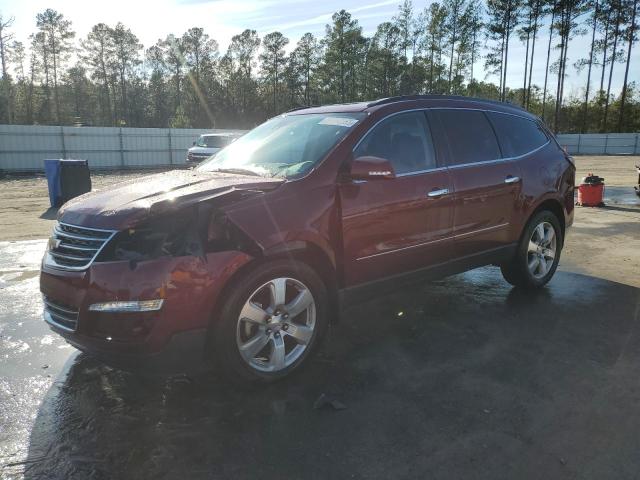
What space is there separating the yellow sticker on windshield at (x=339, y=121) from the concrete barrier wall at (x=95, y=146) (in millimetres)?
24242

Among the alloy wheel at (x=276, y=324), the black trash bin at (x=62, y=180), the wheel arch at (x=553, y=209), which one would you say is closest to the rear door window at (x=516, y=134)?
the wheel arch at (x=553, y=209)

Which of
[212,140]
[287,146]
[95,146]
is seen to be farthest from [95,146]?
[287,146]

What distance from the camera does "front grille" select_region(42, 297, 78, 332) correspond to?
9.80 feet

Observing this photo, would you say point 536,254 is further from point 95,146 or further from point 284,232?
point 95,146

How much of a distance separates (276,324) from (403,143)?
1773 mm

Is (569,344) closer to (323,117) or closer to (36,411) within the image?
(323,117)

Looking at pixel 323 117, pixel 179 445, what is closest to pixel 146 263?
pixel 179 445

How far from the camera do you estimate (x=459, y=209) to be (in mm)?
4359

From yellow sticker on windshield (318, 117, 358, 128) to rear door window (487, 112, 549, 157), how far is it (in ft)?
5.48

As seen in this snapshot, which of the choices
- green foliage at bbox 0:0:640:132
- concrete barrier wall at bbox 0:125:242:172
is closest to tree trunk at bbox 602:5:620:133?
green foliage at bbox 0:0:640:132

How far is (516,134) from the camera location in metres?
5.10

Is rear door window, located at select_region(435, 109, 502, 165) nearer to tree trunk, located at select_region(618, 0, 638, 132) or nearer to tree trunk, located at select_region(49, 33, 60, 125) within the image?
tree trunk, located at select_region(618, 0, 638, 132)

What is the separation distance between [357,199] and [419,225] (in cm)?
68

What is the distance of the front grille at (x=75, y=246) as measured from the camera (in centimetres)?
294
